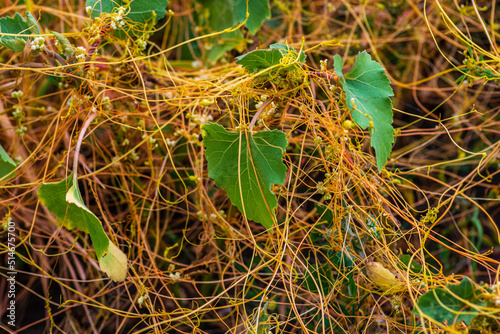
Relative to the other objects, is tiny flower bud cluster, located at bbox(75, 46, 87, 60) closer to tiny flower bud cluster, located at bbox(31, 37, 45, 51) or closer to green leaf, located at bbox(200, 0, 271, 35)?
tiny flower bud cluster, located at bbox(31, 37, 45, 51)

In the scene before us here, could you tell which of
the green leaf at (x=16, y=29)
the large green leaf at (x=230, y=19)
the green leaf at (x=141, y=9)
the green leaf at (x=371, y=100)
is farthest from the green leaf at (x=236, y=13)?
the green leaf at (x=16, y=29)

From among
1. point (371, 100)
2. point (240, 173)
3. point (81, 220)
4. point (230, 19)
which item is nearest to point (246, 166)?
point (240, 173)

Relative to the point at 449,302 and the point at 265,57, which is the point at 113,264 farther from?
the point at 449,302

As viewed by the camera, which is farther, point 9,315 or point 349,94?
point 9,315

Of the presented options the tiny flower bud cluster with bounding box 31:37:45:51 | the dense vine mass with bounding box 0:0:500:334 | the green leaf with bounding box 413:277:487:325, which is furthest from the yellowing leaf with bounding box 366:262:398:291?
the tiny flower bud cluster with bounding box 31:37:45:51

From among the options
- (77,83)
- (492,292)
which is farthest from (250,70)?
(492,292)

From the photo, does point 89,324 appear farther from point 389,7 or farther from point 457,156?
point 389,7
